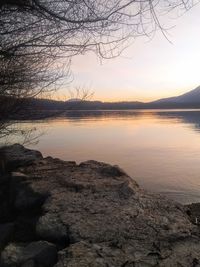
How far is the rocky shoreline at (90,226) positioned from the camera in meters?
5.11

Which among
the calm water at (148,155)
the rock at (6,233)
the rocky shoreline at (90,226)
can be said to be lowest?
the calm water at (148,155)

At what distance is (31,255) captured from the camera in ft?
17.3

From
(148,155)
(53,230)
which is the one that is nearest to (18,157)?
(53,230)

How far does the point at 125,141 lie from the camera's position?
2925cm

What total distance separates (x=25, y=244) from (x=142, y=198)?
2.01m

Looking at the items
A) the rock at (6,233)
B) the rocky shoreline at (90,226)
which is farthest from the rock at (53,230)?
the rock at (6,233)

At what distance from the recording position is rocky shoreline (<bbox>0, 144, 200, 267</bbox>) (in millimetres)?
5113

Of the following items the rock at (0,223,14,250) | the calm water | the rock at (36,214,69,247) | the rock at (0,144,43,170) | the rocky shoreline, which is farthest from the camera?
the calm water

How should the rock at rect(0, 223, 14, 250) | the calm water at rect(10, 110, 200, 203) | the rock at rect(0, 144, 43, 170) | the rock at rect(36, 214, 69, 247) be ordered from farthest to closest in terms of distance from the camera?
the calm water at rect(10, 110, 200, 203) < the rock at rect(0, 144, 43, 170) < the rock at rect(0, 223, 14, 250) < the rock at rect(36, 214, 69, 247)

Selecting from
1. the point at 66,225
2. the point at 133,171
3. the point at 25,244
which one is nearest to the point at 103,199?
the point at 66,225

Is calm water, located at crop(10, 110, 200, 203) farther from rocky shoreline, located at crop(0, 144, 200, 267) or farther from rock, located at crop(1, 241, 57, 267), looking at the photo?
rock, located at crop(1, 241, 57, 267)

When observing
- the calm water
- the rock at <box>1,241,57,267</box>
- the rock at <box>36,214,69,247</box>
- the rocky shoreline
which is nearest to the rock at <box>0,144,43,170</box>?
the calm water

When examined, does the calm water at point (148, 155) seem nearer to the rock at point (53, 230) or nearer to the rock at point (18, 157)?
the rock at point (18, 157)

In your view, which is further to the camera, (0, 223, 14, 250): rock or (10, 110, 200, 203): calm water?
(10, 110, 200, 203): calm water
